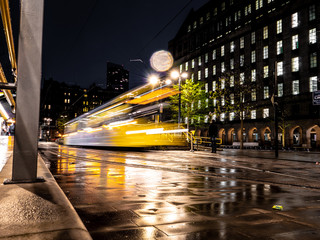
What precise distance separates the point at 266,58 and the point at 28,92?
5136 centimetres

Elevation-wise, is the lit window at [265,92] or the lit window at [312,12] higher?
the lit window at [312,12]

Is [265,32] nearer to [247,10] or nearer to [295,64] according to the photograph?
[247,10]

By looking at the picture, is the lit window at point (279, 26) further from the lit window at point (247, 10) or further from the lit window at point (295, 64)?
the lit window at point (247, 10)

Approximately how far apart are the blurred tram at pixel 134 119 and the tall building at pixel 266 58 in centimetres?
2232

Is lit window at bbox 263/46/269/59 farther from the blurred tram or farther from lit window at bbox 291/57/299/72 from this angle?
the blurred tram

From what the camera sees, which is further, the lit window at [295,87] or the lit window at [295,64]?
the lit window at [295,64]

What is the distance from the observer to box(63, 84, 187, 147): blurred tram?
19.8m

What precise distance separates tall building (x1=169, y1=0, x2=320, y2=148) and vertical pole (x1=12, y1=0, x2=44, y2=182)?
37300 millimetres

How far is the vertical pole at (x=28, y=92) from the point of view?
18.9 ft

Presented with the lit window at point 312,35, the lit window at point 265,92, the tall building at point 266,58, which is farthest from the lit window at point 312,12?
the lit window at point 265,92

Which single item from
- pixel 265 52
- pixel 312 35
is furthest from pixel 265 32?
pixel 312 35

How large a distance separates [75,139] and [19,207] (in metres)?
32.7

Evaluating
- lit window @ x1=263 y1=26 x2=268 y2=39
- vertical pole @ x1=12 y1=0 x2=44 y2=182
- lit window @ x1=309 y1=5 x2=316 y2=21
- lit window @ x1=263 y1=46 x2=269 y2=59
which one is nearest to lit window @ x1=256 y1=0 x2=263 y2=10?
lit window @ x1=263 y1=26 x2=268 y2=39

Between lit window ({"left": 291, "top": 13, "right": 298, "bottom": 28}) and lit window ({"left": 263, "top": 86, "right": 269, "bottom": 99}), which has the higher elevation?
lit window ({"left": 291, "top": 13, "right": 298, "bottom": 28})
